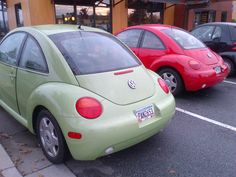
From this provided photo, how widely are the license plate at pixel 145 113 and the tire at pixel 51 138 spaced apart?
2.77 ft

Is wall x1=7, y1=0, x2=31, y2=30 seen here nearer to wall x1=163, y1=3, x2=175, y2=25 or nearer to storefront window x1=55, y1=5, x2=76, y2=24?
storefront window x1=55, y1=5, x2=76, y2=24

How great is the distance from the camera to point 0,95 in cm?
416

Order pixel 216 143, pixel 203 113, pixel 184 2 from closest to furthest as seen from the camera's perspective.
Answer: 1. pixel 216 143
2. pixel 203 113
3. pixel 184 2

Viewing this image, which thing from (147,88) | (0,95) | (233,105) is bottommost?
(233,105)

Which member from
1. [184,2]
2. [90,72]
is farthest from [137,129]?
[184,2]

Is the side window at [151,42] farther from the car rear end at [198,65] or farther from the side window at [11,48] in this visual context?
the side window at [11,48]

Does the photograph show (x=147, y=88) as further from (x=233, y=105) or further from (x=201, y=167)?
(x=233, y=105)

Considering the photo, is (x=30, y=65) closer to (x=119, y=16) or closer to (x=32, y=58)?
(x=32, y=58)

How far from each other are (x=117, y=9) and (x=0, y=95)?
11.4m

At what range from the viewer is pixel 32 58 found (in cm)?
326

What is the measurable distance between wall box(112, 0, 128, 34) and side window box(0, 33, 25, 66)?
1074 centimetres

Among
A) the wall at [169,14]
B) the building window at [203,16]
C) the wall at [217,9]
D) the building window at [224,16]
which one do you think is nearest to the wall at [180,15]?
the wall at [169,14]

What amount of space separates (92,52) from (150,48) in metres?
2.79

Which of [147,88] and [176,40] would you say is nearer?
[147,88]
